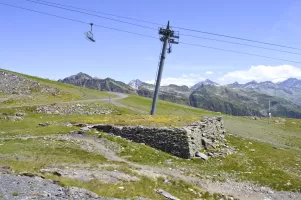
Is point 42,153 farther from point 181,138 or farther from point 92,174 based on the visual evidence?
point 181,138

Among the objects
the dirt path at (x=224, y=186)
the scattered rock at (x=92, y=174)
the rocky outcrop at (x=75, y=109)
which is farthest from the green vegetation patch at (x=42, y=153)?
the rocky outcrop at (x=75, y=109)

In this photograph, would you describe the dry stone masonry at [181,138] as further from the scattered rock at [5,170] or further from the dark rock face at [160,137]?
the scattered rock at [5,170]

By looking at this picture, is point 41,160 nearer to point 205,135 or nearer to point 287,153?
point 205,135

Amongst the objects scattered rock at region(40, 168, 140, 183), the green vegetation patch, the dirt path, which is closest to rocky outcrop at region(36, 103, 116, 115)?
the green vegetation patch

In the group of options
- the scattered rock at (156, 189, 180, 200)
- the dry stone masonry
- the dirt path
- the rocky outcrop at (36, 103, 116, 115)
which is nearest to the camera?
the scattered rock at (156, 189, 180, 200)

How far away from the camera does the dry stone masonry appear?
41406mm

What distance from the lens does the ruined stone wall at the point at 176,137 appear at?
41344 mm

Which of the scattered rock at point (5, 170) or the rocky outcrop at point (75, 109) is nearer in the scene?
the scattered rock at point (5, 170)

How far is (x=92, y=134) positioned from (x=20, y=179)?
2314 cm

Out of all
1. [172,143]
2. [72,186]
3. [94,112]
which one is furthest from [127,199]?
[94,112]

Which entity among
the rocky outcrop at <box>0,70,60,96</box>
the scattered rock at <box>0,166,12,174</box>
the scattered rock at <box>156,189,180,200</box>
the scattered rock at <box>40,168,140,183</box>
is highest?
the rocky outcrop at <box>0,70,60,96</box>

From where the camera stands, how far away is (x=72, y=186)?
21.4 meters

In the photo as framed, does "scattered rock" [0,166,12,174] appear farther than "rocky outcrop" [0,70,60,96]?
No

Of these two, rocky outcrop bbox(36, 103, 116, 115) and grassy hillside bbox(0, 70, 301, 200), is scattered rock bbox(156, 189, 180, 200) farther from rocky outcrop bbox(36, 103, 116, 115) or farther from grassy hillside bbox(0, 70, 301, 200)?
rocky outcrop bbox(36, 103, 116, 115)
